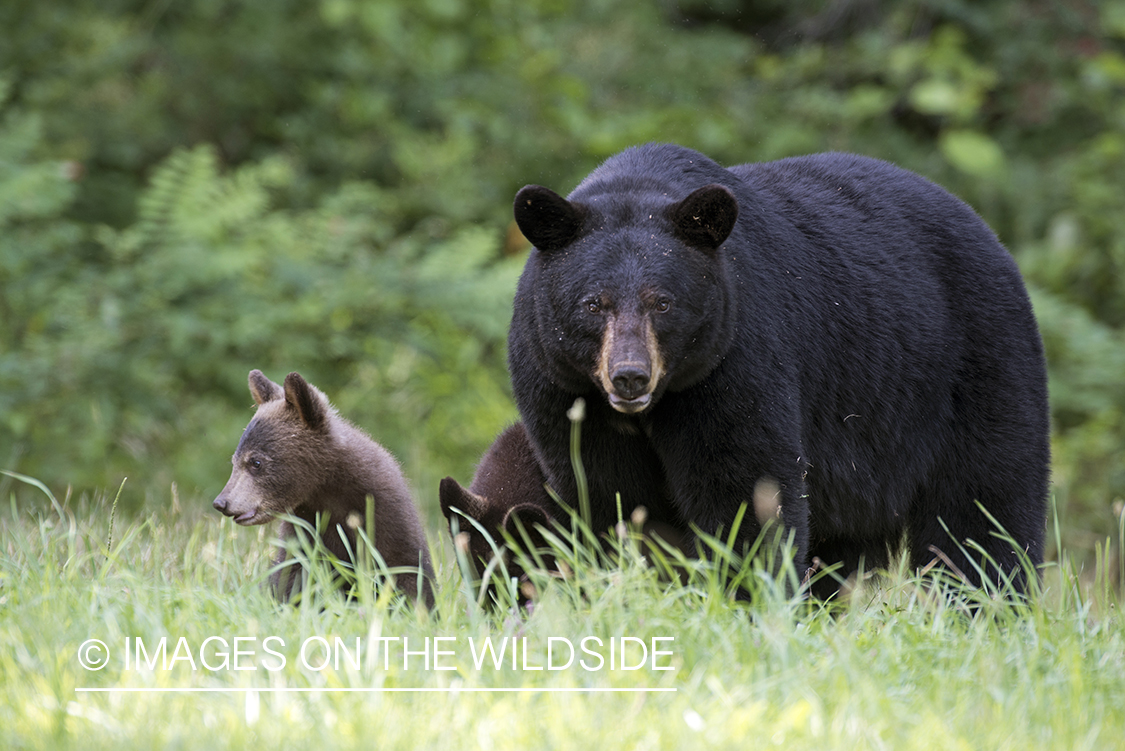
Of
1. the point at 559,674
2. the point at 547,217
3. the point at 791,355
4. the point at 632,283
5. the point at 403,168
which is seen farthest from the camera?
the point at 403,168

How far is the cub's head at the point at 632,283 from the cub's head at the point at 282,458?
950 mm

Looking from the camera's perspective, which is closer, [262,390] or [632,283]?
[632,283]

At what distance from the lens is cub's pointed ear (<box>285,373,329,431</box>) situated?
13.9 ft

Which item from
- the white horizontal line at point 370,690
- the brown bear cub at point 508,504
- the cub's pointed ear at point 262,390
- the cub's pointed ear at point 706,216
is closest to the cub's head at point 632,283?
the cub's pointed ear at point 706,216

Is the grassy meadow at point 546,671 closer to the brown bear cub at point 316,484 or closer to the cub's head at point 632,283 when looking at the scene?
the brown bear cub at point 316,484

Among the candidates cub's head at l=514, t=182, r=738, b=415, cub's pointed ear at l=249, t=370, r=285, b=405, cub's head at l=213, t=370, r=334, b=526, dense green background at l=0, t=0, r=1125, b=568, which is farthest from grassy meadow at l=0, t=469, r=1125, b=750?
dense green background at l=0, t=0, r=1125, b=568

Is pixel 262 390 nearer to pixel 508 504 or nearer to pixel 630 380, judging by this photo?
pixel 508 504

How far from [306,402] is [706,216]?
5.12 feet

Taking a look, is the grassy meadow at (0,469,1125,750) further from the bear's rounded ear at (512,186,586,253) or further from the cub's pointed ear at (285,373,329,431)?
the bear's rounded ear at (512,186,586,253)

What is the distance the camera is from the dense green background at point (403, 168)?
7.95m

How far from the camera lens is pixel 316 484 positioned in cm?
428

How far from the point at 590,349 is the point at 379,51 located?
769 centimetres

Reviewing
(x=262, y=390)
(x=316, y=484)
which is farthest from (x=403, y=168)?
(x=316, y=484)

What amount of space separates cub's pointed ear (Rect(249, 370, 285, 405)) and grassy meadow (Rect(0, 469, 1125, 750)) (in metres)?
0.97
